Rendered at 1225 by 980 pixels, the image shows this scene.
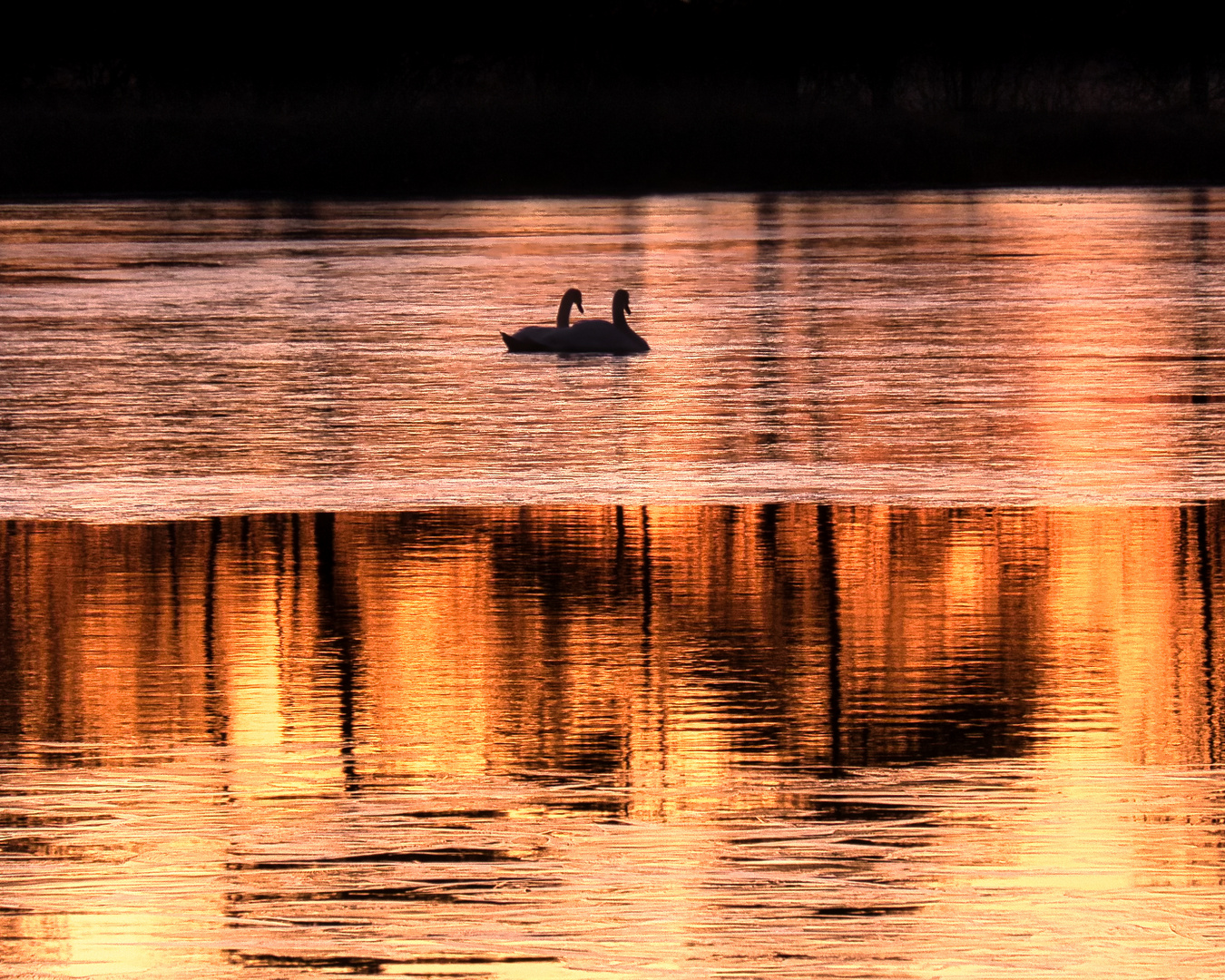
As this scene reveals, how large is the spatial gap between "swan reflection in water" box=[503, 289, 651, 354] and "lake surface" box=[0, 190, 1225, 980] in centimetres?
53

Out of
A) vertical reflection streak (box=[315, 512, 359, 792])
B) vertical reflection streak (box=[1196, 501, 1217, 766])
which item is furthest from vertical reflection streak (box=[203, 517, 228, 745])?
vertical reflection streak (box=[1196, 501, 1217, 766])

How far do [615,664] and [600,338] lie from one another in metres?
12.5

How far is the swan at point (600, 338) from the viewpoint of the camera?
69.2ft

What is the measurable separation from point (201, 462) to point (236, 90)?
64.0 metres

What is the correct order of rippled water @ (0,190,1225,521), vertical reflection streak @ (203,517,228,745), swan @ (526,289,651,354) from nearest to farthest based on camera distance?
vertical reflection streak @ (203,517,228,745) → rippled water @ (0,190,1225,521) → swan @ (526,289,651,354)

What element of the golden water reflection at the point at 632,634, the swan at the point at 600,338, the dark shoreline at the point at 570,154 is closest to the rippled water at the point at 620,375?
the swan at the point at 600,338

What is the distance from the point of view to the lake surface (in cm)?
602

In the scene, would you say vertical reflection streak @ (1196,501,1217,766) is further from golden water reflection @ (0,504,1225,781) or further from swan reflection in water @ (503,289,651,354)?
swan reflection in water @ (503,289,651,354)

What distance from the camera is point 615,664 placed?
28.8 ft

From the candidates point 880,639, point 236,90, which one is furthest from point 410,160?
point 880,639

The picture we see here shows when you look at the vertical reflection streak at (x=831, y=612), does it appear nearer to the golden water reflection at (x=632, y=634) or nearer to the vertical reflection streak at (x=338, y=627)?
the golden water reflection at (x=632, y=634)

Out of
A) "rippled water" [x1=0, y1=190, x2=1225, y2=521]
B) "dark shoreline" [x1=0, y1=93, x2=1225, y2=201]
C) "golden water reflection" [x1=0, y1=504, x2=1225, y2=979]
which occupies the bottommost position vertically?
"golden water reflection" [x1=0, y1=504, x2=1225, y2=979]

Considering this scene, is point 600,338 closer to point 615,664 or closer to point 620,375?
point 620,375

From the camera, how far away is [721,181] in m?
63.6
